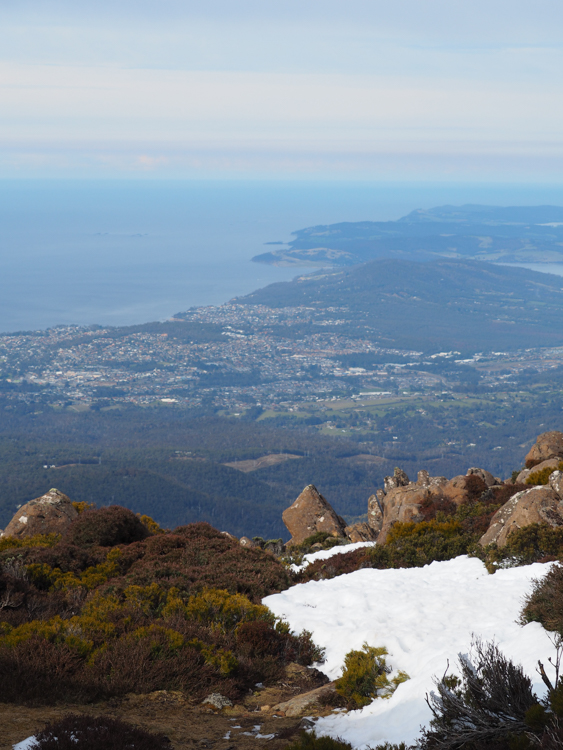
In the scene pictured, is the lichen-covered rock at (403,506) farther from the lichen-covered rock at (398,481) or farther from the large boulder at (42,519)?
the large boulder at (42,519)

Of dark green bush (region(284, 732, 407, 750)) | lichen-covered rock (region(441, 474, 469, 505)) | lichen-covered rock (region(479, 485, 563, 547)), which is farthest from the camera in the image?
lichen-covered rock (region(441, 474, 469, 505))

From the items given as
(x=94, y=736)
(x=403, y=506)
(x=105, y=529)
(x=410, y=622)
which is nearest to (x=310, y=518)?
(x=403, y=506)

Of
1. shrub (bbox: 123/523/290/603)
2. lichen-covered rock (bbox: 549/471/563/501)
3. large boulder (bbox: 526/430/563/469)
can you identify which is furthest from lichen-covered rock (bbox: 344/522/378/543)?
lichen-covered rock (bbox: 549/471/563/501)

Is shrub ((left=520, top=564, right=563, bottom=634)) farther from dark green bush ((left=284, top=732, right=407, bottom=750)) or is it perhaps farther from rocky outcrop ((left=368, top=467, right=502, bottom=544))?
rocky outcrop ((left=368, top=467, right=502, bottom=544))

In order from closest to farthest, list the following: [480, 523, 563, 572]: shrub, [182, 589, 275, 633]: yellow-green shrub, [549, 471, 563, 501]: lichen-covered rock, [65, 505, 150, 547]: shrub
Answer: [182, 589, 275, 633]: yellow-green shrub, [480, 523, 563, 572]: shrub, [549, 471, 563, 501]: lichen-covered rock, [65, 505, 150, 547]: shrub

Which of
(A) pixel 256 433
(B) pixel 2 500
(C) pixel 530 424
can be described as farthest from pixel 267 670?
(C) pixel 530 424

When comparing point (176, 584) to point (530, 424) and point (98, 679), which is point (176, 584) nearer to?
point (98, 679)
